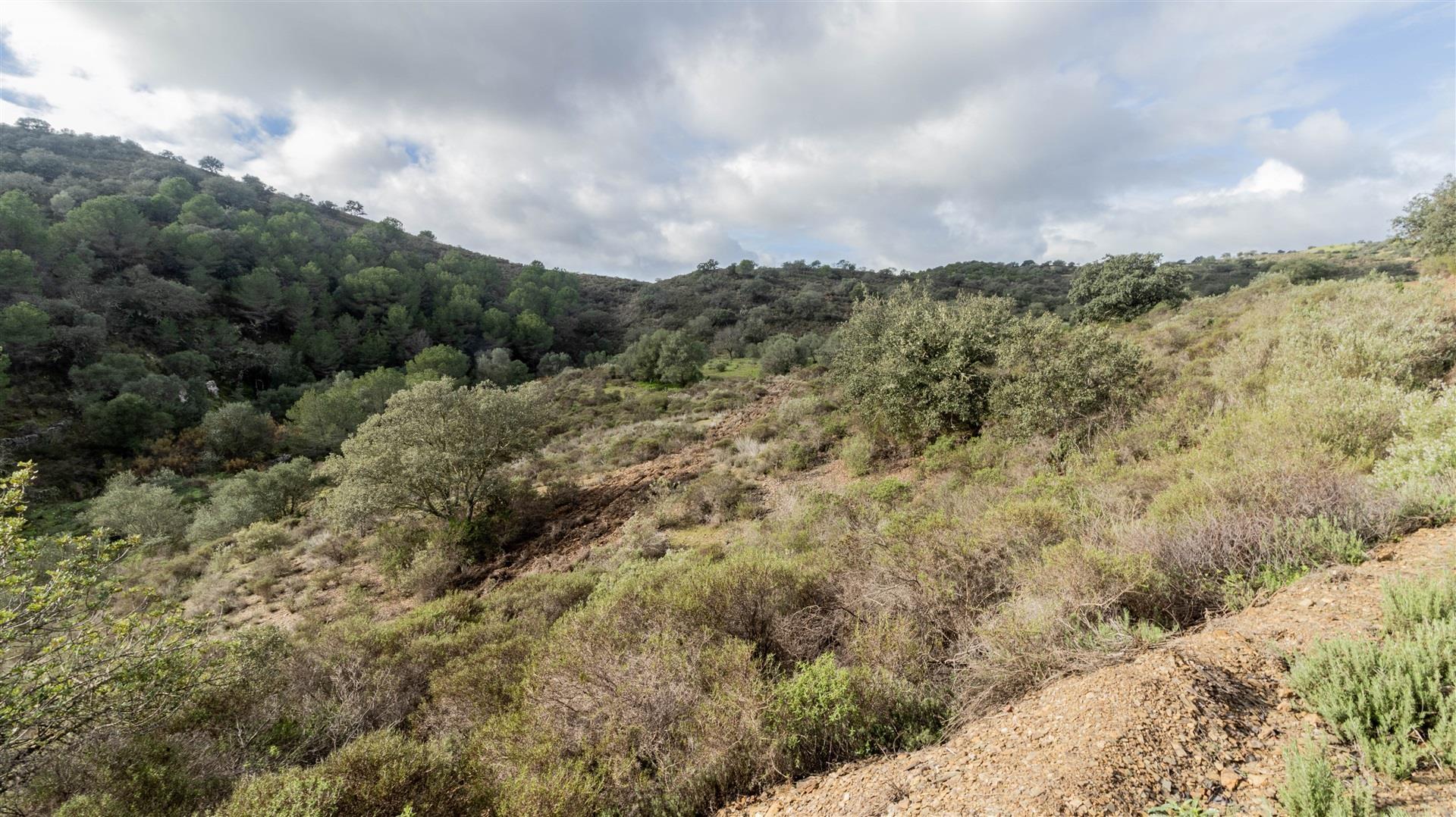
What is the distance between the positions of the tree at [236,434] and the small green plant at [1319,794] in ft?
117

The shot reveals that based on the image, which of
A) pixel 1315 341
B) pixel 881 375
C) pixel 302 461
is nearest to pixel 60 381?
pixel 302 461

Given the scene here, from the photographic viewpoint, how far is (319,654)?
19.0 feet

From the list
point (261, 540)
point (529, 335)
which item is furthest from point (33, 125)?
point (261, 540)

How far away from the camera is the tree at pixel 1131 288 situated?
2364 cm

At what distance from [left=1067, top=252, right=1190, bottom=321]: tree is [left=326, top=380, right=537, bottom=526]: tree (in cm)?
2635

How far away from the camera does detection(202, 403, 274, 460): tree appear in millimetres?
25297

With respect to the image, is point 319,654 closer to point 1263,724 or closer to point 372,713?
point 372,713

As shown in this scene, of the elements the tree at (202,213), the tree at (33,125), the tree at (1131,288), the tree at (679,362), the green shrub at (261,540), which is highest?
the tree at (33,125)

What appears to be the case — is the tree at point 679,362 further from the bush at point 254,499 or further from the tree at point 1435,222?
the tree at point 1435,222

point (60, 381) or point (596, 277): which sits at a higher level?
point (596, 277)

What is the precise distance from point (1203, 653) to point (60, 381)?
4719 cm

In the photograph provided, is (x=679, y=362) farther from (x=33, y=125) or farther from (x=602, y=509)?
(x=33, y=125)

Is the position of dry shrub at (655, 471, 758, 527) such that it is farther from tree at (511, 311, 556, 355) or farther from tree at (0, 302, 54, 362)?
tree at (511, 311, 556, 355)

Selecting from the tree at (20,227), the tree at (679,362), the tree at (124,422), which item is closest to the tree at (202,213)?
the tree at (20,227)
